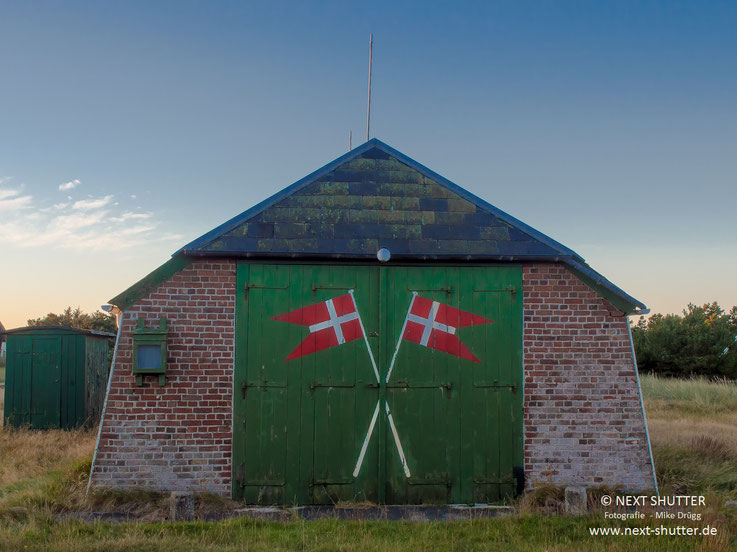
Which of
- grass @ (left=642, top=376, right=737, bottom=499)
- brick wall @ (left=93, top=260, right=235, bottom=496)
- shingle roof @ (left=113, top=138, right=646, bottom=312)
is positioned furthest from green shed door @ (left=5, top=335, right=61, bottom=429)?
grass @ (left=642, top=376, right=737, bottom=499)

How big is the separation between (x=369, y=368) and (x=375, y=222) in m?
1.83

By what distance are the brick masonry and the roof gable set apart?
39 cm

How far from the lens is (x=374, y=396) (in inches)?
310

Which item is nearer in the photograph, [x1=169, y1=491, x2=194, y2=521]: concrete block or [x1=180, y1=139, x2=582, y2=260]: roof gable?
[x1=169, y1=491, x2=194, y2=521]: concrete block

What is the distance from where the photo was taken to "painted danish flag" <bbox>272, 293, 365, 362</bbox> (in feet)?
25.9

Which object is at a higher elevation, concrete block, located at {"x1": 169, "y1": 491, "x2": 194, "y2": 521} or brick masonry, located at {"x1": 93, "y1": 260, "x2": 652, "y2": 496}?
brick masonry, located at {"x1": 93, "y1": 260, "x2": 652, "y2": 496}

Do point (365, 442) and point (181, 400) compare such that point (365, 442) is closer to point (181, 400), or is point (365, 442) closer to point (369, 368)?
point (369, 368)

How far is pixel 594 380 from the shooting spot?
802 centimetres

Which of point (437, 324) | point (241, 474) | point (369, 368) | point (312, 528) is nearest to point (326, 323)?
point (369, 368)

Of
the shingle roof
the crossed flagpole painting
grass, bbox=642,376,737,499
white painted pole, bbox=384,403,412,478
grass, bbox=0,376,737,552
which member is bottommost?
grass, bbox=0,376,737,552

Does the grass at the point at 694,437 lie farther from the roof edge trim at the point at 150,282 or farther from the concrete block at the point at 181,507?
the roof edge trim at the point at 150,282

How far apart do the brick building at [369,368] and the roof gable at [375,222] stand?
31mm

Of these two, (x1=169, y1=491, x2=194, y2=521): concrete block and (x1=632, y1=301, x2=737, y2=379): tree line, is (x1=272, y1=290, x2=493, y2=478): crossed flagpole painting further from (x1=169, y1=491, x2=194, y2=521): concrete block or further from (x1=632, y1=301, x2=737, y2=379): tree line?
(x1=632, y1=301, x2=737, y2=379): tree line

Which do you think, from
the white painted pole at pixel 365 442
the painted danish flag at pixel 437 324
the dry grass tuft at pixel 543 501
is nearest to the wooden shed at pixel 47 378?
the white painted pole at pixel 365 442
